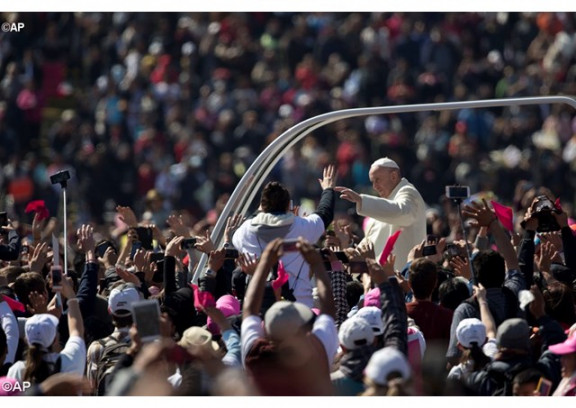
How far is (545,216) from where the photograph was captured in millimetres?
10047

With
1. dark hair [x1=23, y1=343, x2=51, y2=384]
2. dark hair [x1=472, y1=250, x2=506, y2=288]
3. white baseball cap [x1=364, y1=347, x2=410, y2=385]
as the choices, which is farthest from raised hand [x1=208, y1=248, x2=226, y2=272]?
white baseball cap [x1=364, y1=347, x2=410, y2=385]

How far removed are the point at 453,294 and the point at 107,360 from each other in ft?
6.62

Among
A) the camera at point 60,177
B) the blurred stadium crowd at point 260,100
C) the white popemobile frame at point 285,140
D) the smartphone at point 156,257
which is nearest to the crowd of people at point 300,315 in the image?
the smartphone at point 156,257

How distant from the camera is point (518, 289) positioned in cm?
917

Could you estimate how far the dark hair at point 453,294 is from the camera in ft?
31.0

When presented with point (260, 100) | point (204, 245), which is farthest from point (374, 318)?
point (260, 100)

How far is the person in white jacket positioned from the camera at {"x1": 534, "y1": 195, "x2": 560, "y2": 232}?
137 cm

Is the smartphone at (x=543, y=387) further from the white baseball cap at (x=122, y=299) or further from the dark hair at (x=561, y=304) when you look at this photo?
the white baseball cap at (x=122, y=299)

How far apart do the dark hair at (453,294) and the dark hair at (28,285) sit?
2.19m

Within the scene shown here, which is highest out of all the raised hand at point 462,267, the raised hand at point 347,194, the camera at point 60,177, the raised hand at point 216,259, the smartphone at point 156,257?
the camera at point 60,177

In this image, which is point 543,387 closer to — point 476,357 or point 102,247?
point 476,357

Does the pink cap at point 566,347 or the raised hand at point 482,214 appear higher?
the raised hand at point 482,214

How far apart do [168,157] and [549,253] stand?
14.4 meters

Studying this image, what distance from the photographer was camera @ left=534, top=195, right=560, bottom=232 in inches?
394
